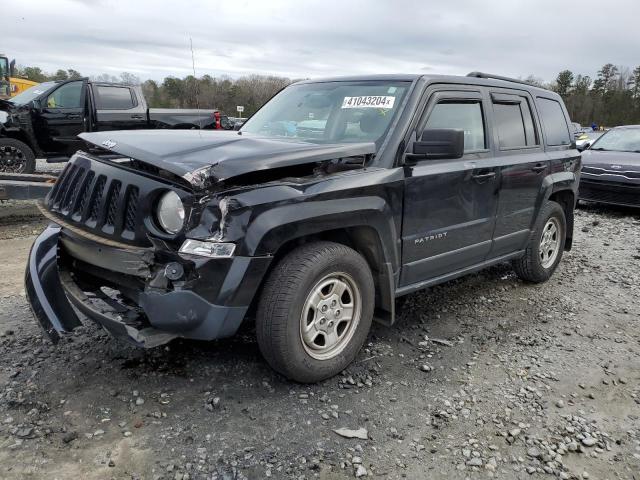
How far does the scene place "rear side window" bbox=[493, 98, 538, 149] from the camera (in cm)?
446

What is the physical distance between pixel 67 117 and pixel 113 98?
102cm

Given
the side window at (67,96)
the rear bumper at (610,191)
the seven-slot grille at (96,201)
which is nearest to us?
the seven-slot grille at (96,201)

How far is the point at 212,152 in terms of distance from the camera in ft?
9.64

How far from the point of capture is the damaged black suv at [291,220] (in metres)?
2.70

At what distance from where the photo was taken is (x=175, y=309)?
2.66 metres

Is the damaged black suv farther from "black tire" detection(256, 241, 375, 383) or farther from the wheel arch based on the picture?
the wheel arch

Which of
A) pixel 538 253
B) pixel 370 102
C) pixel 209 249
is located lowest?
pixel 538 253

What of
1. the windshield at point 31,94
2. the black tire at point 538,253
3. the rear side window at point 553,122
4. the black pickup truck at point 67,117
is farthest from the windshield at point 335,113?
the windshield at point 31,94

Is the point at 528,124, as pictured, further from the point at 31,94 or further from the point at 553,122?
the point at 31,94

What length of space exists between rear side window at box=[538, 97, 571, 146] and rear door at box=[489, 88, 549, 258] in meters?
0.23

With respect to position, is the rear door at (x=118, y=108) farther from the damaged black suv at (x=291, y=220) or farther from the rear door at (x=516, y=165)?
the rear door at (x=516, y=165)

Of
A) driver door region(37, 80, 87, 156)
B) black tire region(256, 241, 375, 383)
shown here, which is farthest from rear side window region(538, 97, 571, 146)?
driver door region(37, 80, 87, 156)

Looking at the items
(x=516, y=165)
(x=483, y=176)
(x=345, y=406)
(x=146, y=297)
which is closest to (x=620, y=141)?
(x=516, y=165)

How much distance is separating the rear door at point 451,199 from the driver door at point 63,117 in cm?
867
